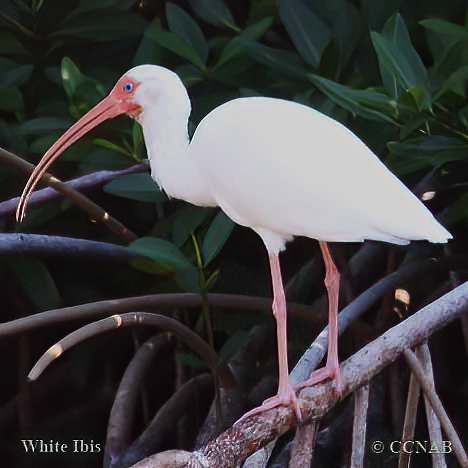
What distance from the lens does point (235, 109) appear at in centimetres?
212

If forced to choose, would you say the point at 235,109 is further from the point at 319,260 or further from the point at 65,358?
the point at 65,358

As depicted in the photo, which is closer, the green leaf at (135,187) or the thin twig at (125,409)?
the green leaf at (135,187)

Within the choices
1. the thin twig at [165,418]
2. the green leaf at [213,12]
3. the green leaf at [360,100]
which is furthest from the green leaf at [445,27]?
the thin twig at [165,418]

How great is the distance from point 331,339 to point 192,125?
648 mm

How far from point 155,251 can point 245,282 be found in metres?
0.30

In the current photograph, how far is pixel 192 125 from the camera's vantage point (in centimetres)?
255

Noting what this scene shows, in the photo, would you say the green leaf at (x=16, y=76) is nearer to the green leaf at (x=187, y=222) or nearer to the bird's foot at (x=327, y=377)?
the green leaf at (x=187, y=222)

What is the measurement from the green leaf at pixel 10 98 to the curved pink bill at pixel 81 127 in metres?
0.24

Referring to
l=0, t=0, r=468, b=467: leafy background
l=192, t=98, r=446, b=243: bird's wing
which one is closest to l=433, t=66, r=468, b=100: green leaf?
l=0, t=0, r=468, b=467: leafy background

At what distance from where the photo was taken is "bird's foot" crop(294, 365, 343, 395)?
2.17 metres

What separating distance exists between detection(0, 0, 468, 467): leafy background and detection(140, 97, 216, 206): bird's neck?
0.28m

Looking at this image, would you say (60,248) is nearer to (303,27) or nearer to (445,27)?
(303,27)

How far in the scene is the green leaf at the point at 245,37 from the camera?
2.46 meters

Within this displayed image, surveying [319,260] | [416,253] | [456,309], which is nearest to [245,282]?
[319,260]
